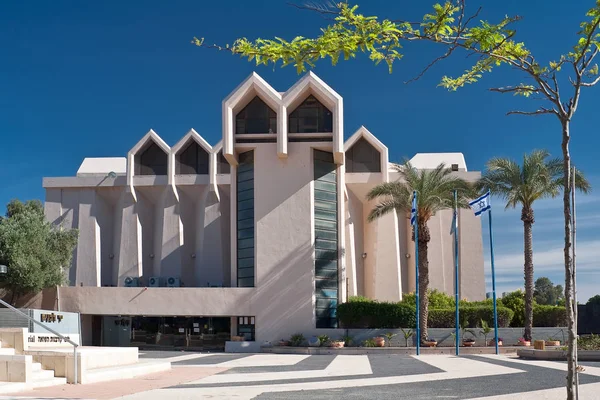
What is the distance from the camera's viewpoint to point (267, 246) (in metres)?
37.8

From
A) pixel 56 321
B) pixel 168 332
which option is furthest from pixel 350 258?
pixel 56 321

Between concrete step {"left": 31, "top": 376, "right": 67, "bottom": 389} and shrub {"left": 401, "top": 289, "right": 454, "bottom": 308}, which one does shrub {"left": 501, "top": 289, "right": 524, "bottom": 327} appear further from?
concrete step {"left": 31, "top": 376, "right": 67, "bottom": 389}

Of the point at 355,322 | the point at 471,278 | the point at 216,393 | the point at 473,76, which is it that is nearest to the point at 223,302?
the point at 355,322

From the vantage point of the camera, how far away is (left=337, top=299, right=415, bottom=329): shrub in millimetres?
36469

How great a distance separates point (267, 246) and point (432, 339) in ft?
32.1

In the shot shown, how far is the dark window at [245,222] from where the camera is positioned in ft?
128

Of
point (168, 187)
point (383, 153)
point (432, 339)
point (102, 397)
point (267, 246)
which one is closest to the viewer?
point (102, 397)

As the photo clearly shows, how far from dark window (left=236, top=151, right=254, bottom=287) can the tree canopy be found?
1041cm

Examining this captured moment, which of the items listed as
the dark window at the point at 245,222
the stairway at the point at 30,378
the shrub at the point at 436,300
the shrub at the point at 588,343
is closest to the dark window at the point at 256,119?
the dark window at the point at 245,222

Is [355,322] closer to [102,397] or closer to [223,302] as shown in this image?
[223,302]

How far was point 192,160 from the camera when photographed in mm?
47500

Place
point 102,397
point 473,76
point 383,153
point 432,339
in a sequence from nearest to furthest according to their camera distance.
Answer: point 473,76 → point 102,397 → point 432,339 → point 383,153

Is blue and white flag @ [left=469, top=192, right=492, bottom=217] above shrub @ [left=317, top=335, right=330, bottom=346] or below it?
above

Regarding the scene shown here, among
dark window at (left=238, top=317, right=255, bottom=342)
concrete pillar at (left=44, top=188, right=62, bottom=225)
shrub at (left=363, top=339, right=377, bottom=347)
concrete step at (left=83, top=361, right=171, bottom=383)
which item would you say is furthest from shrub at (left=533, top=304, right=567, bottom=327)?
concrete pillar at (left=44, top=188, right=62, bottom=225)
